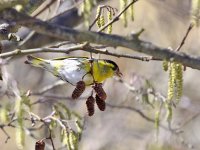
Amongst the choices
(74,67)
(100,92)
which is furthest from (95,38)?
(74,67)

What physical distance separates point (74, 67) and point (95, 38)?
1089 millimetres

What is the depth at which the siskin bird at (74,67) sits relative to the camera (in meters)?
2.01

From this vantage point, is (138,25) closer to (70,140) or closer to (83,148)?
(83,148)

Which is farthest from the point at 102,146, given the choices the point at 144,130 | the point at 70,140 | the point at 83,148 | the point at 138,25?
the point at 70,140

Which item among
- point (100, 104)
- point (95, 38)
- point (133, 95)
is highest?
point (95, 38)

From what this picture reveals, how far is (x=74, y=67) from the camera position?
207 cm

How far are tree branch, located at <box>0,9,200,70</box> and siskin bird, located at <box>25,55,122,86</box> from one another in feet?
3.07

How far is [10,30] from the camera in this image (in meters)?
1.46

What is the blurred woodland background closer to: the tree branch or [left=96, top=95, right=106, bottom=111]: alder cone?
[left=96, top=95, right=106, bottom=111]: alder cone

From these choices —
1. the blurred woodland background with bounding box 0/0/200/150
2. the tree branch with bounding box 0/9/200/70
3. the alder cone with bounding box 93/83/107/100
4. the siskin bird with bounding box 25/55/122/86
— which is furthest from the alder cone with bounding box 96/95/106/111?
the blurred woodland background with bounding box 0/0/200/150

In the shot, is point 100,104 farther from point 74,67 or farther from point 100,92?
point 74,67

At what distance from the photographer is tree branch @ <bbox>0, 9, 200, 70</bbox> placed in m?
0.93

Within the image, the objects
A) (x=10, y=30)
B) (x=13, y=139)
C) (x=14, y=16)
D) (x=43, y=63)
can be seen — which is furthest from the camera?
(x=13, y=139)

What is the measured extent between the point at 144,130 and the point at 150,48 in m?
3.75
